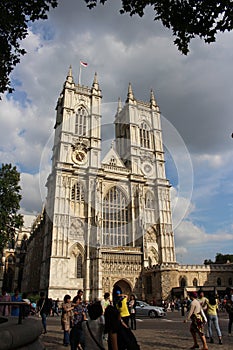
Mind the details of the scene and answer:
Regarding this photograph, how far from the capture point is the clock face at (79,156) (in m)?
40.7

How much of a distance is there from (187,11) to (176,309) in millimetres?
30903

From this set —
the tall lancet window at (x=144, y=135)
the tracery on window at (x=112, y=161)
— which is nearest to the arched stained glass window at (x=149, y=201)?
the tracery on window at (x=112, y=161)

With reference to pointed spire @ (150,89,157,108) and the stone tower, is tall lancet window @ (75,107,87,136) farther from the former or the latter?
pointed spire @ (150,89,157,108)

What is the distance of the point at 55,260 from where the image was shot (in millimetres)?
32969

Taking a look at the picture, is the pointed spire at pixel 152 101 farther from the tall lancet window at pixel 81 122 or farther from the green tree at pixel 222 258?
the green tree at pixel 222 258

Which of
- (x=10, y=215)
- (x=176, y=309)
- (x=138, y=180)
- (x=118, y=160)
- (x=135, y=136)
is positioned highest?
(x=135, y=136)

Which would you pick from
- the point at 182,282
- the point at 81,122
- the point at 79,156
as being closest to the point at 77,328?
the point at 182,282

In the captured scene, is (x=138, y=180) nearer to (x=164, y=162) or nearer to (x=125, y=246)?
(x=164, y=162)

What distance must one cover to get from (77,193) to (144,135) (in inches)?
644

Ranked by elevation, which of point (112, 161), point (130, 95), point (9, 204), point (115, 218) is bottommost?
point (9, 204)

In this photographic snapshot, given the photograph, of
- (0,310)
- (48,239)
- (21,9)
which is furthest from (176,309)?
(21,9)

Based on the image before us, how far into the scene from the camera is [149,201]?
4312 centimetres

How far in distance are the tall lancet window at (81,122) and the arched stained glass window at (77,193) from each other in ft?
27.7

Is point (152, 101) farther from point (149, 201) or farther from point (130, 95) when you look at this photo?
point (149, 201)
